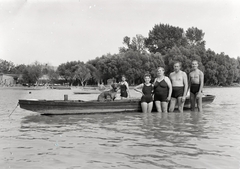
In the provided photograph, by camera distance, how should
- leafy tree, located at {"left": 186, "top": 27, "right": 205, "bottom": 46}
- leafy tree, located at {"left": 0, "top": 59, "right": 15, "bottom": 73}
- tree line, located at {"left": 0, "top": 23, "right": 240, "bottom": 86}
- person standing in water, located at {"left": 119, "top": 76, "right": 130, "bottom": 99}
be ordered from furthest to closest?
1. leafy tree, located at {"left": 0, "top": 59, "right": 15, "bottom": 73}
2. leafy tree, located at {"left": 186, "top": 27, "right": 205, "bottom": 46}
3. tree line, located at {"left": 0, "top": 23, "right": 240, "bottom": 86}
4. person standing in water, located at {"left": 119, "top": 76, "right": 130, "bottom": 99}

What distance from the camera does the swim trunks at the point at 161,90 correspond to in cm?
1220

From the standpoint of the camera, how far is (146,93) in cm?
1248

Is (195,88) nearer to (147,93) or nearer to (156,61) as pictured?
(147,93)

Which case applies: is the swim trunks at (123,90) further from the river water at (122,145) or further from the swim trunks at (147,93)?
the river water at (122,145)

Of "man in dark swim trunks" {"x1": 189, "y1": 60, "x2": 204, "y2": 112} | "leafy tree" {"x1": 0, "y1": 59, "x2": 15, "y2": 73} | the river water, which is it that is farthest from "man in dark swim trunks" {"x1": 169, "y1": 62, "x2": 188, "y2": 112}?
"leafy tree" {"x1": 0, "y1": 59, "x2": 15, "y2": 73}

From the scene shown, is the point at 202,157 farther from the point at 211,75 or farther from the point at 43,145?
the point at 211,75

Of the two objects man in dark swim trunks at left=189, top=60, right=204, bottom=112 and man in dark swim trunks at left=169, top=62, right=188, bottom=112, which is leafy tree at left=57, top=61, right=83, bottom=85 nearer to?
man in dark swim trunks at left=189, top=60, right=204, bottom=112

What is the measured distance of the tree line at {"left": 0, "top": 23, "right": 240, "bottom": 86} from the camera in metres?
69.3

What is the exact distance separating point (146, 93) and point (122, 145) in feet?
18.4

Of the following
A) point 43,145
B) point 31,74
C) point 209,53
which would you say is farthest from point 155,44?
point 43,145

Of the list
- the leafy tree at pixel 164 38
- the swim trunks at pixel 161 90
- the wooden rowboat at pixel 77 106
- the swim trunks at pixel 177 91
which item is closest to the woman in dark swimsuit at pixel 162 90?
the swim trunks at pixel 161 90

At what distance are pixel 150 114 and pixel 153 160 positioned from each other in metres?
6.91

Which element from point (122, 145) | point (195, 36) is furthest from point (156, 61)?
point (122, 145)

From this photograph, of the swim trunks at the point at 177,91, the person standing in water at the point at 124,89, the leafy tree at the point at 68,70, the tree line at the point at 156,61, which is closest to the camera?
the swim trunks at the point at 177,91
